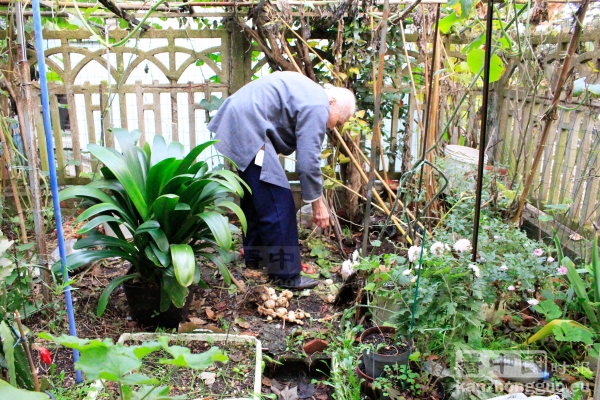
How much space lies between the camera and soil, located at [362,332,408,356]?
1.95 m

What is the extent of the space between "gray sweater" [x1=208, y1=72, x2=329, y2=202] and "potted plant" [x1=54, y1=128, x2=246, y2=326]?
43 cm

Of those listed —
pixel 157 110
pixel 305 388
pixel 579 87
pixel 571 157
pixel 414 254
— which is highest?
pixel 579 87

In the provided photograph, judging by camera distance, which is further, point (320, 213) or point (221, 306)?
point (320, 213)

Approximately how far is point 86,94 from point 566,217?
142 inches

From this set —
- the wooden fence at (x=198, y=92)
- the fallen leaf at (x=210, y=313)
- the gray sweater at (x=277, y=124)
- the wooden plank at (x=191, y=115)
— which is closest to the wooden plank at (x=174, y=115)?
the wooden fence at (x=198, y=92)

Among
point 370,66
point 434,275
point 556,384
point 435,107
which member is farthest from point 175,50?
point 556,384

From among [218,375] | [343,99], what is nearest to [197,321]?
[218,375]

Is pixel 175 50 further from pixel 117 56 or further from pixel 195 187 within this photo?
pixel 195 187

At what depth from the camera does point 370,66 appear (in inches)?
143

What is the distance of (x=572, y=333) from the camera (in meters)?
1.85

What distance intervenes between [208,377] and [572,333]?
1.46 m

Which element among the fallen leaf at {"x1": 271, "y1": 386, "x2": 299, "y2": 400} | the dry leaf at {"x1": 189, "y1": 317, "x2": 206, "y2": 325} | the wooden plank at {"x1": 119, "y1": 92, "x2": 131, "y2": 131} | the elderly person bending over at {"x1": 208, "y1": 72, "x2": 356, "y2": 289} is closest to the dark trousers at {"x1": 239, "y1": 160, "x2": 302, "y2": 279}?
the elderly person bending over at {"x1": 208, "y1": 72, "x2": 356, "y2": 289}

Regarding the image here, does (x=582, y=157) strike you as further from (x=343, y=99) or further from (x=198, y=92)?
(x=198, y=92)

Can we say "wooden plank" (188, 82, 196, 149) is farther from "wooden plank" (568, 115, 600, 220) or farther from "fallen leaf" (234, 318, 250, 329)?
"wooden plank" (568, 115, 600, 220)
